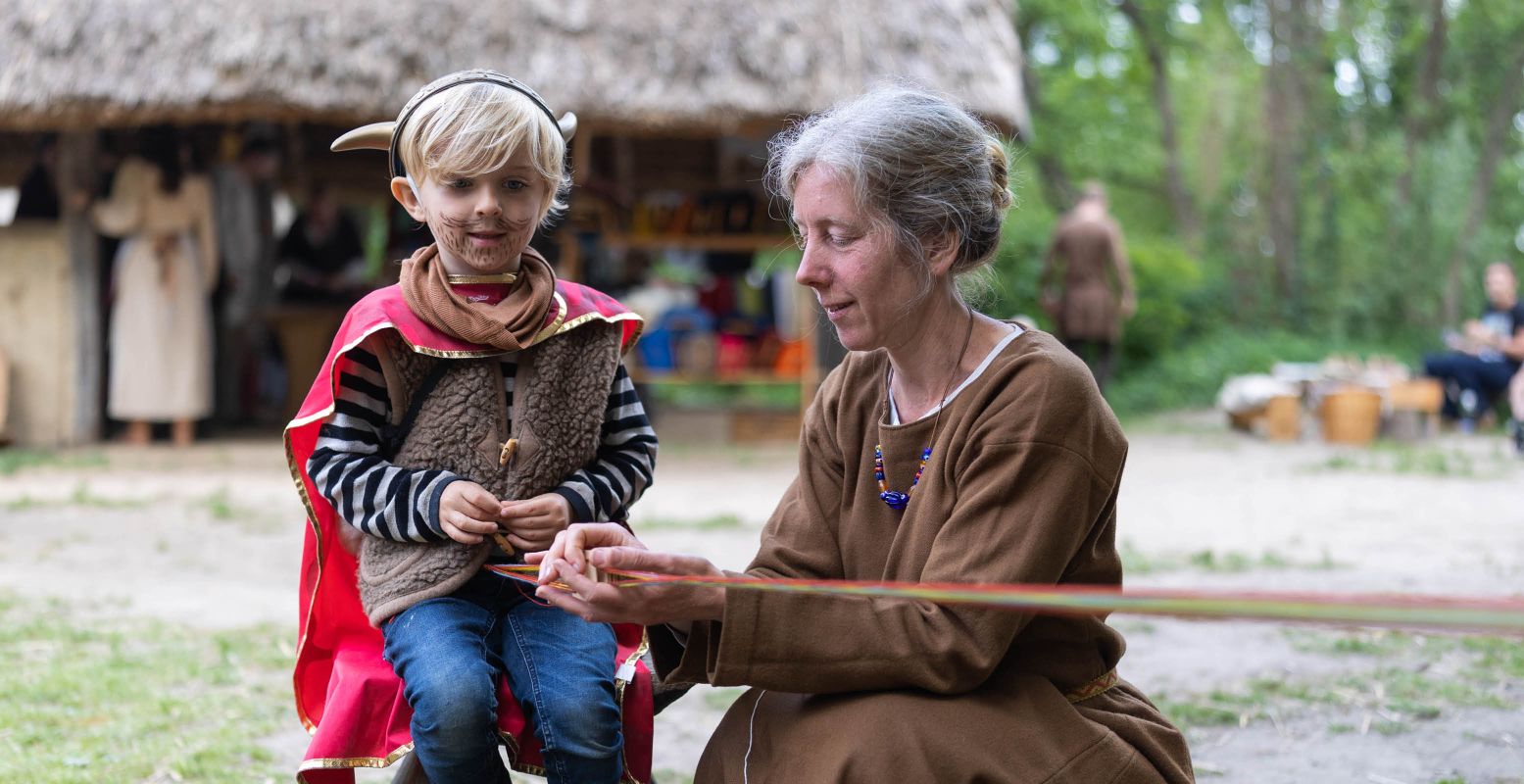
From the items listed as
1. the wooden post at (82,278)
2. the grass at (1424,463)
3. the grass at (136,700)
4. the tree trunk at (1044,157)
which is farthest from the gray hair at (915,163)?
the tree trunk at (1044,157)

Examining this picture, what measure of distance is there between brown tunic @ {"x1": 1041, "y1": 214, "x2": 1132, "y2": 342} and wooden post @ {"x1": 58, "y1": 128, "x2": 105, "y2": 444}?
8178 millimetres

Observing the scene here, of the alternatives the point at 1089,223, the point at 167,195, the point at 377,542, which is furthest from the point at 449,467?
the point at 1089,223

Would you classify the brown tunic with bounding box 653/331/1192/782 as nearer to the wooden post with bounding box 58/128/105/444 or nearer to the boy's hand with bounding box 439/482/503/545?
the boy's hand with bounding box 439/482/503/545

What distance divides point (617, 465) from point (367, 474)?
0.45 meters

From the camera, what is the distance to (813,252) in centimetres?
231

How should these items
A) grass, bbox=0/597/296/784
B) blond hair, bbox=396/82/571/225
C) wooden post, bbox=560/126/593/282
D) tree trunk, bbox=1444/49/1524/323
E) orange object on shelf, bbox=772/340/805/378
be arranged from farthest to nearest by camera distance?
tree trunk, bbox=1444/49/1524/323, orange object on shelf, bbox=772/340/805/378, wooden post, bbox=560/126/593/282, grass, bbox=0/597/296/784, blond hair, bbox=396/82/571/225

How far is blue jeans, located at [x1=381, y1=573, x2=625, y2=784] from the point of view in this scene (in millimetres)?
2293

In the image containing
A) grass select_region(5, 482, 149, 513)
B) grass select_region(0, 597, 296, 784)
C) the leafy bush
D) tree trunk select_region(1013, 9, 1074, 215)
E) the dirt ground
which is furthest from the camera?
tree trunk select_region(1013, 9, 1074, 215)

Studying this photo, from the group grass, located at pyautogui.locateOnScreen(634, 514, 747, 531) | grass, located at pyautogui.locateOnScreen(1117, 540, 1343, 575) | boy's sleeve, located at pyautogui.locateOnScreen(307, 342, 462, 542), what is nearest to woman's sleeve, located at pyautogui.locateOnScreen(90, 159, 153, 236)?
grass, located at pyautogui.locateOnScreen(634, 514, 747, 531)

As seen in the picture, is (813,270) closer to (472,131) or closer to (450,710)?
(472,131)

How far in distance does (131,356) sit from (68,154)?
1573 millimetres

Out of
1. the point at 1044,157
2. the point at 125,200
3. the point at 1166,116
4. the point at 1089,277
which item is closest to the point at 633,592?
the point at 125,200

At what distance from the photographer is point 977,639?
6.91 ft

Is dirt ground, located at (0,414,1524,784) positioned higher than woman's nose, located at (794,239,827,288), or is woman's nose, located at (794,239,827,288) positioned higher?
woman's nose, located at (794,239,827,288)
